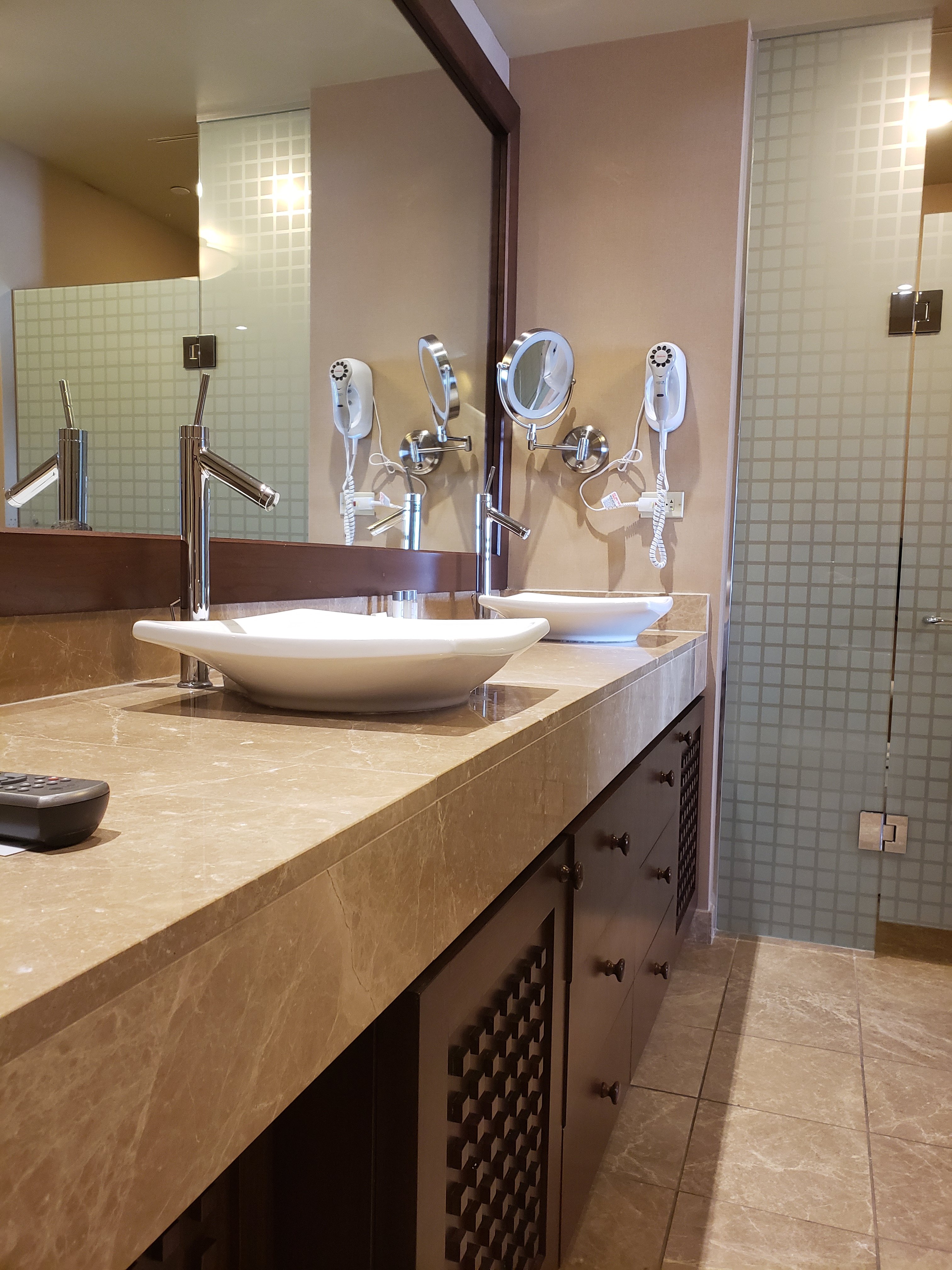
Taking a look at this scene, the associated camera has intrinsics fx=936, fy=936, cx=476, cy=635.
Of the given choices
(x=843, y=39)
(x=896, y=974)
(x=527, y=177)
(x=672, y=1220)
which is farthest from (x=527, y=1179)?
(x=843, y=39)

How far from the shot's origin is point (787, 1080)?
1875mm

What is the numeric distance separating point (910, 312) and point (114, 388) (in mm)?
2053

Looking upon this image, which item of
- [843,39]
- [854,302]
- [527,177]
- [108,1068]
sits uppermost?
[843,39]

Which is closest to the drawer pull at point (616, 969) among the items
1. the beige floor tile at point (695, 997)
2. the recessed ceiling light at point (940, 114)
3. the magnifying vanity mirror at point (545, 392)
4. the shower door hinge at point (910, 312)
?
the beige floor tile at point (695, 997)

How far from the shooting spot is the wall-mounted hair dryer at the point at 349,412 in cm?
186

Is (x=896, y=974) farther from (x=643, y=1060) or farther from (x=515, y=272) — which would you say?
(x=515, y=272)

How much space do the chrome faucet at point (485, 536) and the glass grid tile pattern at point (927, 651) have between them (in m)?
1.10

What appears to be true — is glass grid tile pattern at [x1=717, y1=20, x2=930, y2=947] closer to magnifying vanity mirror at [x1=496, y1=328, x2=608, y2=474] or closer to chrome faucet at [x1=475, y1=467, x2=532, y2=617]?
magnifying vanity mirror at [x1=496, y1=328, x2=608, y2=474]

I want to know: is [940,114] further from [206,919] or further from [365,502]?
[206,919]

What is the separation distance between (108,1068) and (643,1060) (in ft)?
5.85

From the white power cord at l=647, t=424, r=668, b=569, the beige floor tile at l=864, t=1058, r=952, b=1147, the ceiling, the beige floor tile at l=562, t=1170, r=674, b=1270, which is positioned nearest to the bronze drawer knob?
the beige floor tile at l=562, t=1170, r=674, b=1270

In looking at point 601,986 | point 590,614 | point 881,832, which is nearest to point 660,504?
point 590,614

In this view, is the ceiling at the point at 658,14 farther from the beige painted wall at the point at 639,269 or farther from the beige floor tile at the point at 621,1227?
the beige floor tile at the point at 621,1227

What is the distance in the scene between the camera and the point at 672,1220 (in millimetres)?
1449
